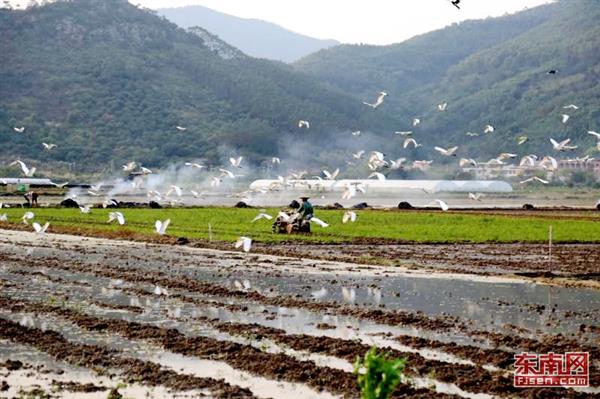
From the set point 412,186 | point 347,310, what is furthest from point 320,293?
point 412,186

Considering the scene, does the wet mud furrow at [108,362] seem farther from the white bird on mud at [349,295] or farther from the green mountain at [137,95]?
the green mountain at [137,95]

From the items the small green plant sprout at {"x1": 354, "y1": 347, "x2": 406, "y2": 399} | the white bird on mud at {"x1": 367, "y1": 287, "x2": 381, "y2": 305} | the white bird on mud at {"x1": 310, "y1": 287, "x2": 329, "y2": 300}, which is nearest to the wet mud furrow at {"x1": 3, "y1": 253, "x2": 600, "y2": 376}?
the white bird on mud at {"x1": 310, "y1": 287, "x2": 329, "y2": 300}

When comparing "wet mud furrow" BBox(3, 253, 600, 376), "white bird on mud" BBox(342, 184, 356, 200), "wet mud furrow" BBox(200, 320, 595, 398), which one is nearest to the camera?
"wet mud furrow" BBox(200, 320, 595, 398)

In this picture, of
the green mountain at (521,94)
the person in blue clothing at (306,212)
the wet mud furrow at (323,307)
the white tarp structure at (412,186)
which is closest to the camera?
the wet mud furrow at (323,307)

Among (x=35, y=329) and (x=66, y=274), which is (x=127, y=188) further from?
(x=35, y=329)

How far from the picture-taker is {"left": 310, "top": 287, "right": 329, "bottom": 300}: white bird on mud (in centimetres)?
1931

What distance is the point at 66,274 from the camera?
917 inches

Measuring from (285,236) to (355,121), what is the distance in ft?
366

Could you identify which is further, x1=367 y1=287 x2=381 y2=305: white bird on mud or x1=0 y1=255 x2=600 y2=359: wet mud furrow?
x1=367 y1=287 x2=381 y2=305: white bird on mud

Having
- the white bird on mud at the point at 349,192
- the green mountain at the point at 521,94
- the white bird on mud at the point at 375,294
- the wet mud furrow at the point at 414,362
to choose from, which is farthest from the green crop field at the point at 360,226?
the green mountain at the point at 521,94

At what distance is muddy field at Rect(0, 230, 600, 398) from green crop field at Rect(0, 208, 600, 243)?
23.4 feet

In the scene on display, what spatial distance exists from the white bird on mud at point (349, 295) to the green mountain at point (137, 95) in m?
92.7

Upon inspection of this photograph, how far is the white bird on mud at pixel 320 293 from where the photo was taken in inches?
760

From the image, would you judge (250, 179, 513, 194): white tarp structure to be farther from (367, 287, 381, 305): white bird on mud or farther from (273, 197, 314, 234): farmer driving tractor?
(367, 287, 381, 305): white bird on mud
